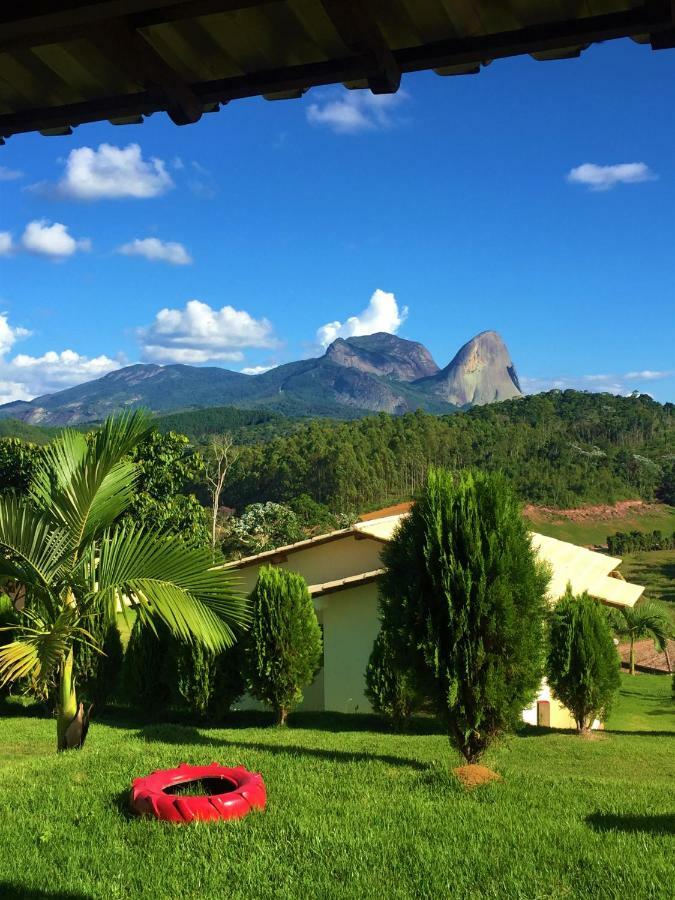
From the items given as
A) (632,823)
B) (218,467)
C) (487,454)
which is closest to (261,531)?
(218,467)

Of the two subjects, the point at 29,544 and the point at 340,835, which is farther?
the point at 29,544

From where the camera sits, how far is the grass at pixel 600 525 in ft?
252

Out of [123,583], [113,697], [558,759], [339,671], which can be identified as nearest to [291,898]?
[123,583]

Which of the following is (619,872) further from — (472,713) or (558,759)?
(558,759)

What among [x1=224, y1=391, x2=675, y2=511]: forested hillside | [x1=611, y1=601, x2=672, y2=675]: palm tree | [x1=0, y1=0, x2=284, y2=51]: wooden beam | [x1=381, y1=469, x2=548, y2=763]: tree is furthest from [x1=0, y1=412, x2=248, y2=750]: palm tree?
[x1=224, y1=391, x2=675, y2=511]: forested hillside

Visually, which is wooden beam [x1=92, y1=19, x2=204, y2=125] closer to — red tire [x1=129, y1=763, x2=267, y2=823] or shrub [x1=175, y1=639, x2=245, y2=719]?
red tire [x1=129, y1=763, x2=267, y2=823]

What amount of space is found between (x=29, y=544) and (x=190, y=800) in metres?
3.27

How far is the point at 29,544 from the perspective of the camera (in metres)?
7.44

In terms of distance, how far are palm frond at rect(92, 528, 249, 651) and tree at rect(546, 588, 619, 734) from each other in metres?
5.98

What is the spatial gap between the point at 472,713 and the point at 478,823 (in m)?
1.99

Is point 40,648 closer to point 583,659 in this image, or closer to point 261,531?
point 583,659

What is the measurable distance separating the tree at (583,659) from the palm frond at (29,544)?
7245mm

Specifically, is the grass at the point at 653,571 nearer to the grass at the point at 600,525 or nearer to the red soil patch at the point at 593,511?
the grass at the point at 600,525

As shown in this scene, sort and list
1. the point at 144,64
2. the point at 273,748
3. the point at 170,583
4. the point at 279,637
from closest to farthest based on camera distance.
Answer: the point at 144,64
the point at 170,583
the point at 273,748
the point at 279,637
